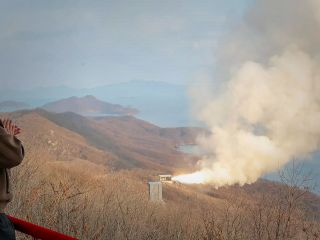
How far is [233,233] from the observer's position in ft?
21.6

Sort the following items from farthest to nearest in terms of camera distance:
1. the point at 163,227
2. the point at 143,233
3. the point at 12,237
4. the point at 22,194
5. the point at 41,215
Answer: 1. the point at 163,227
2. the point at 22,194
3. the point at 143,233
4. the point at 41,215
5. the point at 12,237

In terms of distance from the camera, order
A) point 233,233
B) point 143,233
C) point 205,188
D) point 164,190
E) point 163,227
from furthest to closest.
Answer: point 205,188
point 164,190
point 163,227
point 143,233
point 233,233

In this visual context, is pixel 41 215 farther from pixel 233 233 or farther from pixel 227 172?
pixel 227 172

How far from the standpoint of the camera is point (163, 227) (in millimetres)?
8398

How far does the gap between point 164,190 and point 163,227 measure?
93.1ft

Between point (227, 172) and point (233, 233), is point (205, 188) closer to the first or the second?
point (227, 172)

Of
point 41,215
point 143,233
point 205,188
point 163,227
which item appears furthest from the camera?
point 205,188

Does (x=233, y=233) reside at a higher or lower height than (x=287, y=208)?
lower

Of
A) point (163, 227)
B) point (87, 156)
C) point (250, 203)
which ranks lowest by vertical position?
point (163, 227)

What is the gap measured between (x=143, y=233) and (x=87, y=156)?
5843 centimetres

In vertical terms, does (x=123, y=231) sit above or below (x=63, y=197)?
below

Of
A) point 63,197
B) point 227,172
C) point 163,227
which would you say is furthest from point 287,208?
point 227,172

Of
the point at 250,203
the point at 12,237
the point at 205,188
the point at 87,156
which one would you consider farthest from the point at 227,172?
the point at 87,156

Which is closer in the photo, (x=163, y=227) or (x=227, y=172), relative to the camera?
(x=163, y=227)
